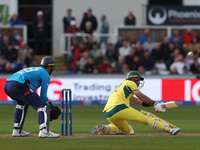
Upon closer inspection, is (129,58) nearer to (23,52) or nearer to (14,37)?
(23,52)

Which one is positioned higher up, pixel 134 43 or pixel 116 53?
pixel 134 43

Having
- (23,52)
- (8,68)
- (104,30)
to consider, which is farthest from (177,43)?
(8,68)

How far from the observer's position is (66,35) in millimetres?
28531

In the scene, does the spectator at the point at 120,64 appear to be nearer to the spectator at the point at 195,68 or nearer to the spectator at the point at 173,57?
the spectator at the point at 173,57

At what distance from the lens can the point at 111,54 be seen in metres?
26.7

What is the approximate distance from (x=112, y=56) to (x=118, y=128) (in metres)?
13.5

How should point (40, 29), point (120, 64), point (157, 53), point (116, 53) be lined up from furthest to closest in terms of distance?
point (40, 29)
point (116, 53)
point (157, 53)
point (120, 64)

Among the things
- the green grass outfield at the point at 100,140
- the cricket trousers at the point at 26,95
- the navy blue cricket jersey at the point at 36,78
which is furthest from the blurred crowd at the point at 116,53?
the cricket trousers at the point at 26,95

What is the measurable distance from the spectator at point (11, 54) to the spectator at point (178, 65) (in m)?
7.40

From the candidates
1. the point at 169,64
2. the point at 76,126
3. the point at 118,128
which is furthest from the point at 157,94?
the point at 118,128

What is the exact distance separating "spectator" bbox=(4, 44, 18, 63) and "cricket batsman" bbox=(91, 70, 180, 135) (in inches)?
531

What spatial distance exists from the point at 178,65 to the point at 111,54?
327 cm

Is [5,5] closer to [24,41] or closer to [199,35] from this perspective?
[24,41]

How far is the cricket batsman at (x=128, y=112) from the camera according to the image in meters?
12.8
